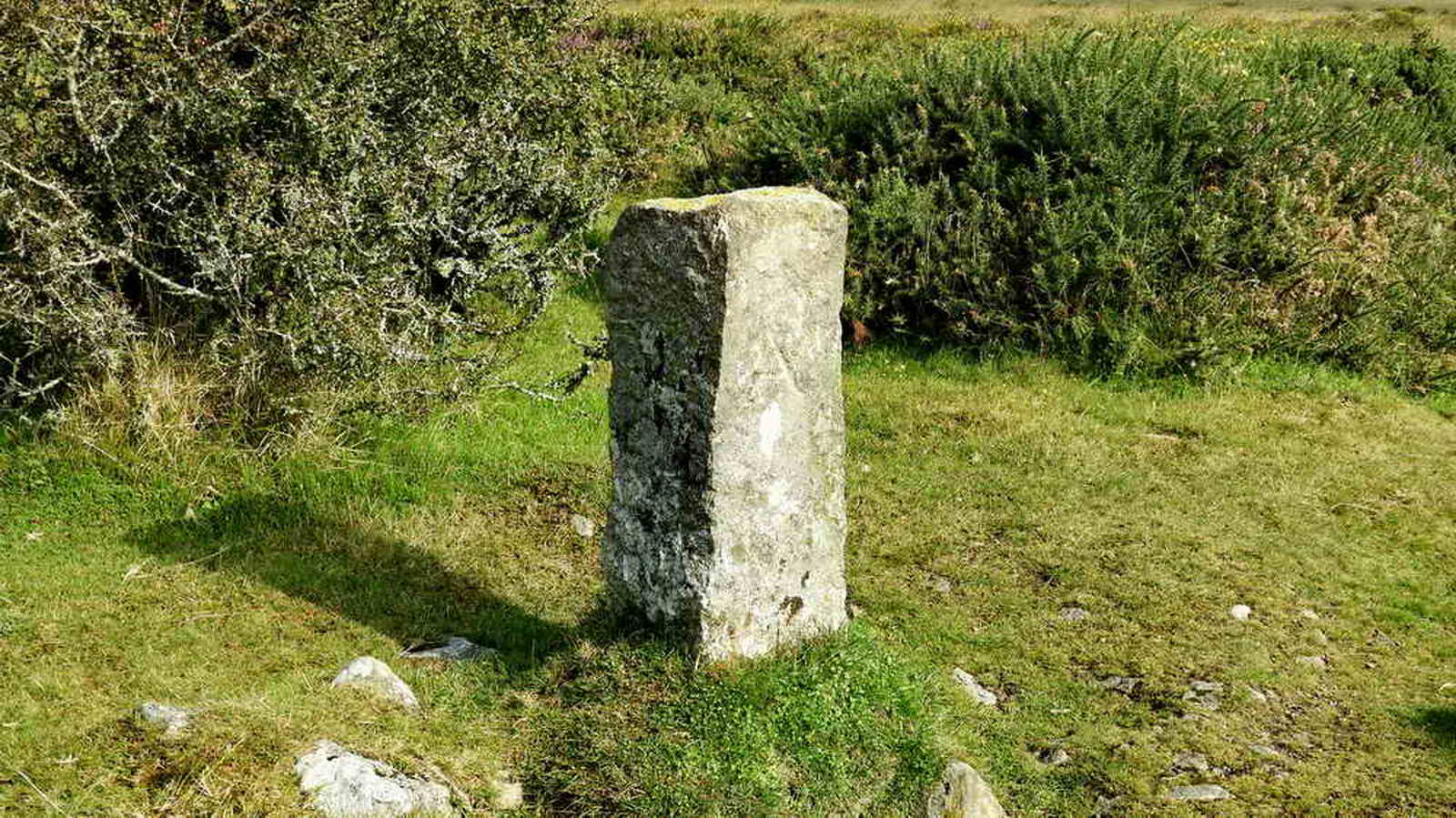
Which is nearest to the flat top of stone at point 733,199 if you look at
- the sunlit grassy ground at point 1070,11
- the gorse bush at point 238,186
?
the gorse bush at point 238,186

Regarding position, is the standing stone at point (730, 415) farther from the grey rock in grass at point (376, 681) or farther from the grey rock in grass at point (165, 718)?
→ the grey rock in grass at point (165, 718)

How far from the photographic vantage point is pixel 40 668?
5434 mm

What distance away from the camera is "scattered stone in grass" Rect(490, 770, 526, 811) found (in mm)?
4633

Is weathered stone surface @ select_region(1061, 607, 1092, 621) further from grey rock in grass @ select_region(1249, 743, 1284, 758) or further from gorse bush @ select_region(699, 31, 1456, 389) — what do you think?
gorse bush @ select_region(699, 31, 1456, 389)

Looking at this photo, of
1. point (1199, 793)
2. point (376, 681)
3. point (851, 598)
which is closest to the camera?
point (1199, 793)

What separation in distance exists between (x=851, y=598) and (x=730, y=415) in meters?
2.43

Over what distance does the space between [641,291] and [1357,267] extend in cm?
774

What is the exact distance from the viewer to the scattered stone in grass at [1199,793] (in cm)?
508

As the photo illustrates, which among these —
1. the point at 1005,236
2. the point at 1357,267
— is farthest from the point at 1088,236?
the point at 1357,267

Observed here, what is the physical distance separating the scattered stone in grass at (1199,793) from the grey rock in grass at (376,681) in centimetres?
326

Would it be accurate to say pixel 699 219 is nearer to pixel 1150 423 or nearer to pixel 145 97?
pixel 145 97

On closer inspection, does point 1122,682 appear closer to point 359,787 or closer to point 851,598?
point 851,598

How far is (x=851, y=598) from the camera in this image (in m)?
6.88

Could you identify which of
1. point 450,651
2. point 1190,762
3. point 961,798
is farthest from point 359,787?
point 1190,762
